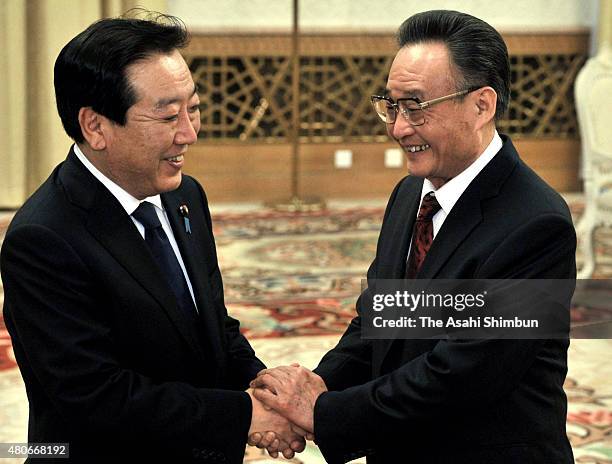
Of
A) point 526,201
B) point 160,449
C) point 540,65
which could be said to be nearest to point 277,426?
point 160,449

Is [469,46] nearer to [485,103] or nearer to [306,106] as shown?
[485,103]

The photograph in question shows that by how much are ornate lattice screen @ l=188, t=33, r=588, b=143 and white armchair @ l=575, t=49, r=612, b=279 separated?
2278 millimetres

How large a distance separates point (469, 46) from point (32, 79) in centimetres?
596

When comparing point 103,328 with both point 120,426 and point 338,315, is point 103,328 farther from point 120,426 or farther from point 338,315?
point 338,315

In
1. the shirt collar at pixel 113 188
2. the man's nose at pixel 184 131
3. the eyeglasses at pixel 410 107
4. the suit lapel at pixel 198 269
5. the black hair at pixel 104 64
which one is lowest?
the suit lapel at pixel 198 269

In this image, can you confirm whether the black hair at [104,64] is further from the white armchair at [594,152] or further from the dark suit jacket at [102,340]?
the white armchair at [594,152]

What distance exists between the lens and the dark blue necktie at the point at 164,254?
221cm

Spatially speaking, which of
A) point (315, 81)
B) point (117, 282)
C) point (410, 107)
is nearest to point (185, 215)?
point (117, 282)

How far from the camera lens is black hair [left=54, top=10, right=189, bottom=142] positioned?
1999 millimetres

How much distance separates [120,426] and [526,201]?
95cm

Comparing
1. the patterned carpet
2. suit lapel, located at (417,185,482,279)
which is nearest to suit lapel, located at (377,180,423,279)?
suit lapel, located at (417,185,482,279)

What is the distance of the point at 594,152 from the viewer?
5.69m

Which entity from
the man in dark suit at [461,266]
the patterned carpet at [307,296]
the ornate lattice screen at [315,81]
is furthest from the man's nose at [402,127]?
the ornate lattice screen at [315,81]

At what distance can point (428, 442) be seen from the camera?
2.19 metres
